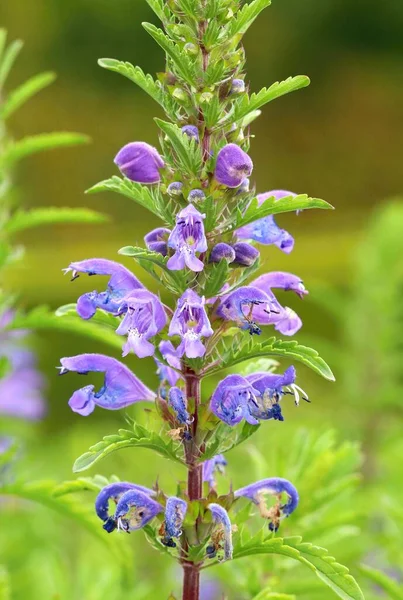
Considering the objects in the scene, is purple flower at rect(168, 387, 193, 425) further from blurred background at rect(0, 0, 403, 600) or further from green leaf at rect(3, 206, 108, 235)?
blurred background at rect(0, 0, 403, 600)

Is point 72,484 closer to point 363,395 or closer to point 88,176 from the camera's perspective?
point 363,395

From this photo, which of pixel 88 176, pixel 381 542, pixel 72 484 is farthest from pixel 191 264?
pixel 88 176

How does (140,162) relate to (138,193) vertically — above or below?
above

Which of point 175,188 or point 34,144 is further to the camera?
point 34,144

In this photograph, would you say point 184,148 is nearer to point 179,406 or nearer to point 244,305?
point 244,305

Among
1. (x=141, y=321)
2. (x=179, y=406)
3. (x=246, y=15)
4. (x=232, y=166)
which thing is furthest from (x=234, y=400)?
(x=246, y=15)

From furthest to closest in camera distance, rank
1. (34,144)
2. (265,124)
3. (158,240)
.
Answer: (265,124) → (34,144) → (158,240)

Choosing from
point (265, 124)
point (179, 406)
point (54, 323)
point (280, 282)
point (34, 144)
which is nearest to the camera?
point (179, 406)
